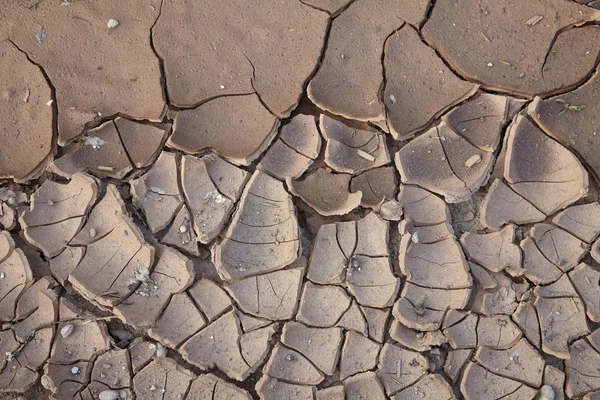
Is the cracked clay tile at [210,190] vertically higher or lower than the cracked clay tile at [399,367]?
higher

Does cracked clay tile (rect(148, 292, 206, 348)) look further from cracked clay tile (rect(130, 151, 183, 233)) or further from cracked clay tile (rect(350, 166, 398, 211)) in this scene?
cracked clay tile (rect(350, 166, 398, 211))

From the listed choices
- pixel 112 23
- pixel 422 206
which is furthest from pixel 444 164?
pixel 112 23

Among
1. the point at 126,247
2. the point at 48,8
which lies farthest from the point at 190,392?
the point at 48,8

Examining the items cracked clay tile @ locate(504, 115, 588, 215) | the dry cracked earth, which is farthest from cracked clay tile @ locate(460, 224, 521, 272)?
cracked clay tile @ locate(504, 115, 588, 215)

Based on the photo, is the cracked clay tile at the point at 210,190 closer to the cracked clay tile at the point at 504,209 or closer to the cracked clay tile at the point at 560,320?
the cracked clay tile at the point at 504,209

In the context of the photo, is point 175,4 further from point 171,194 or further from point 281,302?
point 281,302

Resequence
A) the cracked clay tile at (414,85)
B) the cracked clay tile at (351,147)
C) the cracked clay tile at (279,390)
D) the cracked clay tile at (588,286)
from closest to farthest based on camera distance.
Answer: the cracked clay tile at (279,390) < the cracked clay tile at (588,286) < the cracked clay tile at (351,147) < the cracked clay tile at (414,85)

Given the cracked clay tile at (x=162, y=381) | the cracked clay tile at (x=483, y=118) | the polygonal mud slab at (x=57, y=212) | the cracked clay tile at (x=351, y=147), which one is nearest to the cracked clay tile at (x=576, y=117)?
the cracked clay tile at (x=483, y=118)

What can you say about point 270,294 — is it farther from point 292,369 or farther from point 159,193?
point 159,193
